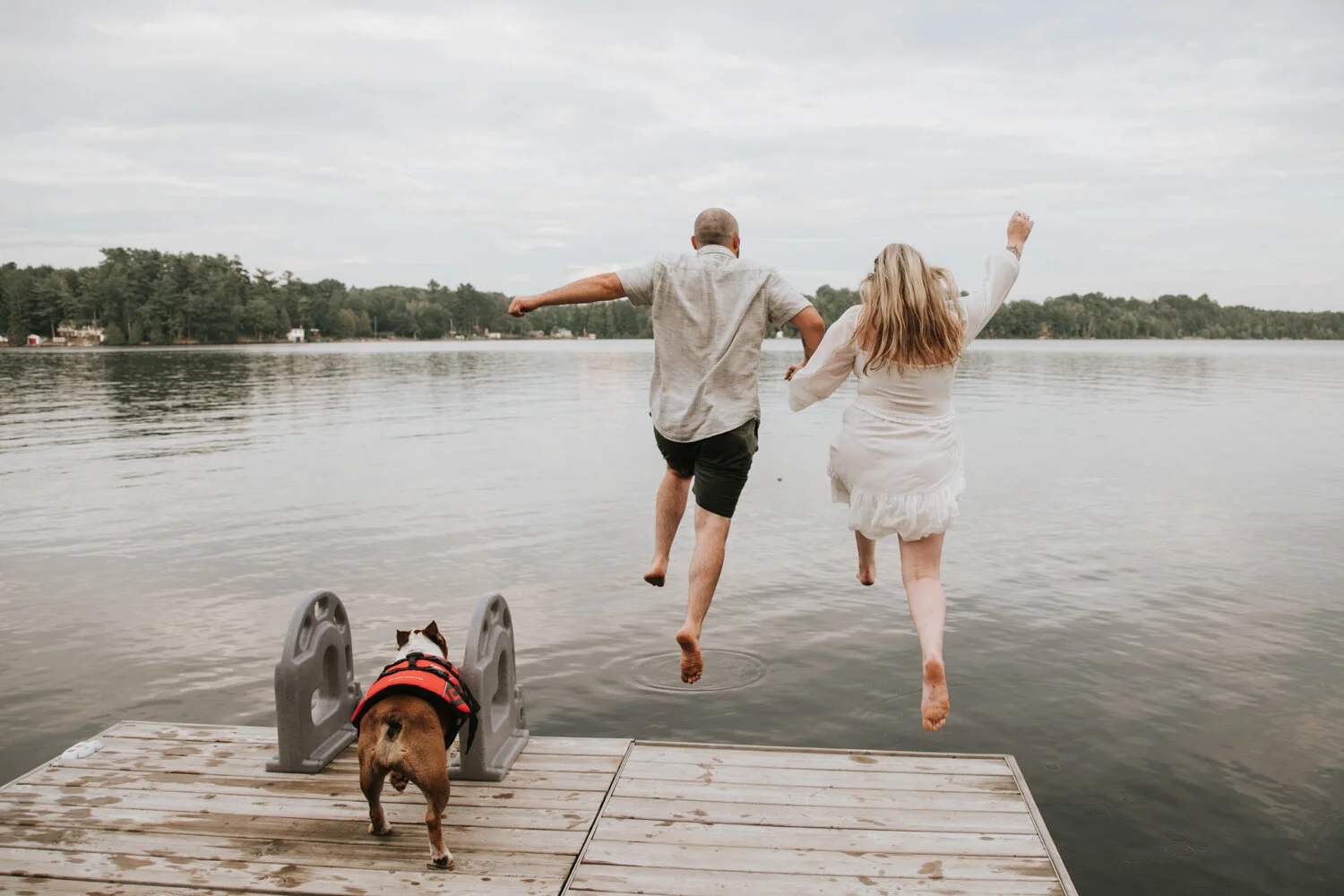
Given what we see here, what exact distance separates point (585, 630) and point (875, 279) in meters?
6.95

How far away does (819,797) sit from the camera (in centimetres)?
490

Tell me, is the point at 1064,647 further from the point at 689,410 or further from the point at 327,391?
the point at 327,391

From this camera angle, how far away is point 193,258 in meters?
174

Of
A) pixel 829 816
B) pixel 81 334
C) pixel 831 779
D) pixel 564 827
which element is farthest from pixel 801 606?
pixel 81 334

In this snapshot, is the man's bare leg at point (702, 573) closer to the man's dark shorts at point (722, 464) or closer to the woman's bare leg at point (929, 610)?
the man's dark shorts at point (722, 464)

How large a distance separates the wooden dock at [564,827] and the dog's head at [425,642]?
775mm

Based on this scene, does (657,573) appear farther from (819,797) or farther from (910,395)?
(910,395)

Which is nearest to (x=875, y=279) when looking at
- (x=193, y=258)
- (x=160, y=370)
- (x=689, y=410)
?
(x=689, y=410)

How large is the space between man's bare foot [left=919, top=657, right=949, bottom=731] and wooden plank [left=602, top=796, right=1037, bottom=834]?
430 millimetres

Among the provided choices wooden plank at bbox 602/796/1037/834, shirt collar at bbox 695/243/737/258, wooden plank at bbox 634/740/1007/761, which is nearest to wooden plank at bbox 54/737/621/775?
wooden plank at bbox 634/740/1007/761

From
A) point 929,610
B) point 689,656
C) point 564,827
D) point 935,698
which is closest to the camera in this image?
point 564,827

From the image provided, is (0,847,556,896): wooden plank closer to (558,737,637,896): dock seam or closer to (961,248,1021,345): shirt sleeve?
(558,737,637,896): dock seam

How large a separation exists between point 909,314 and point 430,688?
287cm

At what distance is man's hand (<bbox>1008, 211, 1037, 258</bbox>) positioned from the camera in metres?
5.43
